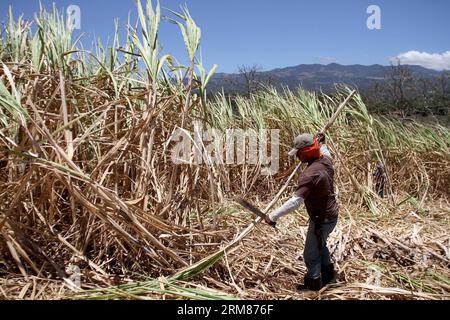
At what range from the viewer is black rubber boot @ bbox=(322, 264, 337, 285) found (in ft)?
8.45

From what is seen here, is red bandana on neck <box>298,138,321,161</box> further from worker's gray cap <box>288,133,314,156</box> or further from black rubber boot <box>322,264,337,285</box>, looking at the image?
black rubber boot <box>322,264,337,285</box>

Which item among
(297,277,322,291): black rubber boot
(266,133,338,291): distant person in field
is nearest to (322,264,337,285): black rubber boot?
(266,133,338,291): distant person in field

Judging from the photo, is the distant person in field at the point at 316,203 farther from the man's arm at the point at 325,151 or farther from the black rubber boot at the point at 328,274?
the man's arm at the point at 325,151

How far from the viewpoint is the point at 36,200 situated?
7.49 ft

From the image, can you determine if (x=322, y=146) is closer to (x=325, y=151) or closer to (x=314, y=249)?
(x=325, y=151)

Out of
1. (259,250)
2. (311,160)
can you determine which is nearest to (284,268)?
(259,250)

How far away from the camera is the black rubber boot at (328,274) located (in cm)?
258

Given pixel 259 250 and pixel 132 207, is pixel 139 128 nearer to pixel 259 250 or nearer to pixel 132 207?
pixel 132 207

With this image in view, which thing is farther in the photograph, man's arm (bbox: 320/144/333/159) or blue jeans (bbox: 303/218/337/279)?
man's arm (bbox: 320/144/333/159)

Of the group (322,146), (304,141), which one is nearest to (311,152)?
(304,141)

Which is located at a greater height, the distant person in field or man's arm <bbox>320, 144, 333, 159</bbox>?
man's arm <bbox>320, 144, 333, 159</bbox>

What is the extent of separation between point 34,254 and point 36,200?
346mm

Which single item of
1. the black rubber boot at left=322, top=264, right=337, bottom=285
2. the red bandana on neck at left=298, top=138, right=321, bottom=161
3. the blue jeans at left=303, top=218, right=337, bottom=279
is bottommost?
the black rubber boot at left=322, top=264, right=337, bottom=285

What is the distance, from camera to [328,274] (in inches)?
102
